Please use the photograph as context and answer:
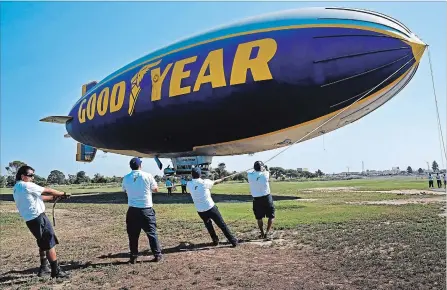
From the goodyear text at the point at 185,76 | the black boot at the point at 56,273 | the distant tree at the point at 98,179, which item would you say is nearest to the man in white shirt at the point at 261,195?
the black boot at the point at 56,273

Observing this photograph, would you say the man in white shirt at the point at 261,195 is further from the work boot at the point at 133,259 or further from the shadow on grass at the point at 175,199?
the shadow on grass at the point at 175,199

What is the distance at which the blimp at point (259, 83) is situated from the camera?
14555 millimetres

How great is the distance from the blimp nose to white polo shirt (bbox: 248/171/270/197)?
833 centimetres

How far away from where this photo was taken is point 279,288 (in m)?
5.52

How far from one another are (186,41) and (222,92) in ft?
15.8

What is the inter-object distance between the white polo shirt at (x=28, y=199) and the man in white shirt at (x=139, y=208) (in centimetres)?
177

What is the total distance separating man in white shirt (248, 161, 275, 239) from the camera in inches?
383

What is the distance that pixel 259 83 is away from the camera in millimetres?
16766

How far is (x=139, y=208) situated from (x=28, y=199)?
2.13 meters

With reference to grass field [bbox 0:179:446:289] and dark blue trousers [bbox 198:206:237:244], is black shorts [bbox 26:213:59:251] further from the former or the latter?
dark blue trousers [bbox 198:206:237:244]

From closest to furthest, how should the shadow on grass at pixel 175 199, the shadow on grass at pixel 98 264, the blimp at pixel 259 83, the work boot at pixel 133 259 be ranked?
the shadow on grass at pixel 98 264 < the work boot at pixel 133 259 < the blimp at pixel 259 83 < the shadow on grass at pixel 175 199

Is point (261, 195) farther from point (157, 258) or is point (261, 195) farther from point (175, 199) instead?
point (175, 199)

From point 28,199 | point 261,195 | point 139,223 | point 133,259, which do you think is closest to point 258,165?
point 261,195

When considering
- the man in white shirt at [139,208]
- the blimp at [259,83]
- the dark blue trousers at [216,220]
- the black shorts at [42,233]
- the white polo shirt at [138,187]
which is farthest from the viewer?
the blimp at [259,83]
